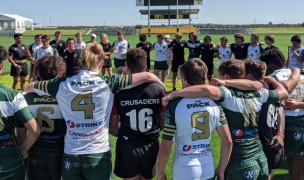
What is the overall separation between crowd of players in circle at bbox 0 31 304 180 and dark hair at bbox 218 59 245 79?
10 millimetres

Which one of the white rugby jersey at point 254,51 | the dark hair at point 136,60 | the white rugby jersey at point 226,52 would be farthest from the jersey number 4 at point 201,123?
the white rugby jersey at point 226,52

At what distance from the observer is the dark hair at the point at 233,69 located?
3.53 m

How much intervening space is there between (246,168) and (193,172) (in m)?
0.68

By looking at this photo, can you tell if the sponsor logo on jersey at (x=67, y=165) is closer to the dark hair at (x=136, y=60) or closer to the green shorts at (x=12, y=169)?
the green shorts at (x=12, y=169)

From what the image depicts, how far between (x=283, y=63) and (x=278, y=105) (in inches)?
24.6

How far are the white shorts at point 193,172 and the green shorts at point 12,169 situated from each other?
58.6 inches

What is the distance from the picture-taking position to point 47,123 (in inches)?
137

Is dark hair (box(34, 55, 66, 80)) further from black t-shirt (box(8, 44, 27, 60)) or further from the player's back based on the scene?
black t-shirt (box(8, 44, 27, 60))

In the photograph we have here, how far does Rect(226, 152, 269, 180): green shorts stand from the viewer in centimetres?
344

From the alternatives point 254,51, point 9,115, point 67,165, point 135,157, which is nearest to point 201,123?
point 135,157

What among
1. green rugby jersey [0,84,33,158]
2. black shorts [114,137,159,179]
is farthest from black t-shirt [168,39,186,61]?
green rugby jersey [0,84,33,158]

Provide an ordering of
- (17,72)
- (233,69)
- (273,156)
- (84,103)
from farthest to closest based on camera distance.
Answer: (17,72) → (273,156) → (233,69) → (84,103)

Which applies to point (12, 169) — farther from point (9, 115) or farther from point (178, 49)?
point (178, 49)

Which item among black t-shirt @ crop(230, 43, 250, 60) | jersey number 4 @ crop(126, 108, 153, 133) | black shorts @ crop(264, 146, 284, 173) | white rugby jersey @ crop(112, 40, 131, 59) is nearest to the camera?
jersey number 4 @ crop(126, 108, 153, 133)
